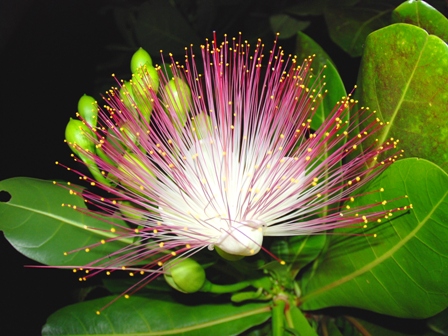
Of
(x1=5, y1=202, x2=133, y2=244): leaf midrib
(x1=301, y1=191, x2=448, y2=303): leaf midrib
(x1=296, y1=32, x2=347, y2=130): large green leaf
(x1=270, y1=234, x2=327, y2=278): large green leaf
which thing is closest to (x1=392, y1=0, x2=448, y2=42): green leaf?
(x1=296, y1=32, x2=347, y2=130): large green leaf

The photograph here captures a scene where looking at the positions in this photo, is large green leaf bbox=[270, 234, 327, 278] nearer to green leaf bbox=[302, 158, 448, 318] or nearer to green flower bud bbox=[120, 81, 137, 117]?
green leaf bbox=[302, 158, 448, 318]

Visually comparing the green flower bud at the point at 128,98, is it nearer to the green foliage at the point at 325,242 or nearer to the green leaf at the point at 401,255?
the green foliage at the point at 325,242

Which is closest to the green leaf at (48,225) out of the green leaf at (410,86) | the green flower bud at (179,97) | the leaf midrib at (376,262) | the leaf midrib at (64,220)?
the leaf midrib at (64,220)

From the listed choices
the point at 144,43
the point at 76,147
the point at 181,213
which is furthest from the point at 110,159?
the point at 144,43

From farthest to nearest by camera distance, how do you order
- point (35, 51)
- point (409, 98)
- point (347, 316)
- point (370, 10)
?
point (35, 51) < point (370, 10) < point (347, 316) < point (409, 98)

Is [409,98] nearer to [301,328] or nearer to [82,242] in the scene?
[301,328]

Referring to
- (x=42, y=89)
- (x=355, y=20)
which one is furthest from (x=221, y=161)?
(x=42, y=89)
